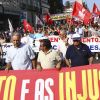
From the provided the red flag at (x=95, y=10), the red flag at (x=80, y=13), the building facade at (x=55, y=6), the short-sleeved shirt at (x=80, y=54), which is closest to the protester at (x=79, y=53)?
the short-sleeved shirt at (x=80, y=54)

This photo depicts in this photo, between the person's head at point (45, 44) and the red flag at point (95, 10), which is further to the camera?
the red flag at point (95, 10)

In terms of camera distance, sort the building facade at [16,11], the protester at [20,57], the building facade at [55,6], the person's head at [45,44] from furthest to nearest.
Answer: the building facade at [55,6], the building facade at [16,11], the protester at [20,57], the person's head at [45,44]

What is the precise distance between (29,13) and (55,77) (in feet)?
239

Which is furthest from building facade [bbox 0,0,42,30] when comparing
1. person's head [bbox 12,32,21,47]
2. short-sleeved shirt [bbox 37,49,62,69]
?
short-sleeved shirt [bbox 37,49,62,69]

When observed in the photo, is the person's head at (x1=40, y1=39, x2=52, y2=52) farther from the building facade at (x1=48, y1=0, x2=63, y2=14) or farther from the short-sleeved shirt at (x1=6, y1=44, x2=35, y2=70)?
the building facade at (x1=48, y1=0, x2=63, y2=14)

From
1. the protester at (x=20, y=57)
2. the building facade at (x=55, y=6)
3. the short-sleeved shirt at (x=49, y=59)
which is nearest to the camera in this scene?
the short-sleeved shirt at (x=49, y=59)

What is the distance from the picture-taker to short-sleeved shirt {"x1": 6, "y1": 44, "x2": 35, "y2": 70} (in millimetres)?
8492

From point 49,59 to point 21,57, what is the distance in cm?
58

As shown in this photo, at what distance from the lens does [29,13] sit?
8012cm

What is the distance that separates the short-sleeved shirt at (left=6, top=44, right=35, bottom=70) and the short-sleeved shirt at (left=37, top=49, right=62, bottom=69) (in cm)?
33

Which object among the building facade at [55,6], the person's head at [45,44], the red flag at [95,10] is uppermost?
the person's head at [45,44]

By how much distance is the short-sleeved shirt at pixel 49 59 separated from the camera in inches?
326

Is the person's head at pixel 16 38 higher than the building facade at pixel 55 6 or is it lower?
higher

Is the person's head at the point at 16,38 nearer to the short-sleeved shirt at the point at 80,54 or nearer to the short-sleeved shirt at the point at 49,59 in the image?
the short-sleeved shirt at the point at 49,59
